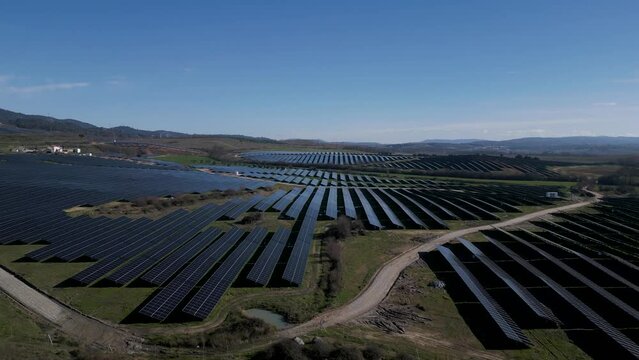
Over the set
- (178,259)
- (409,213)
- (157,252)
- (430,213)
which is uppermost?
(409,213)

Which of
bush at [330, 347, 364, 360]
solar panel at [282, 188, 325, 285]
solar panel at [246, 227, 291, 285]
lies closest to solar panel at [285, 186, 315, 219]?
solar panel at [282, 188, 325, 285]

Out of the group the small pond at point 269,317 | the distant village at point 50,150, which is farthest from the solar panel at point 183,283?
the distant village at point 50,150

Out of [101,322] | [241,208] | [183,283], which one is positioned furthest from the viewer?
[241,208]

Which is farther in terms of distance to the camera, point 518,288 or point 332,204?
point 332,204

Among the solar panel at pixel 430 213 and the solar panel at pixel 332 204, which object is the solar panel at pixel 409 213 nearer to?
the solar panel at pixel 430 213

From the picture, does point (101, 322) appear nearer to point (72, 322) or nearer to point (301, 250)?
point (72, 322)

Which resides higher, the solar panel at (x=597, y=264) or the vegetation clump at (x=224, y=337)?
the solar panel at (x=597, y=264)

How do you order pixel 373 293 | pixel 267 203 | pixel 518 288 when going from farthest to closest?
pixel 267 203
pixel 518 288
pixel 373 293

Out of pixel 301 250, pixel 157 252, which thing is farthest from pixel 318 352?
pixel 157 252
